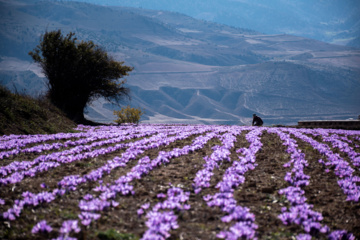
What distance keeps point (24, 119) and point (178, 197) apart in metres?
16.5

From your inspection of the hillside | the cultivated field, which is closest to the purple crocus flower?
the cultivated field

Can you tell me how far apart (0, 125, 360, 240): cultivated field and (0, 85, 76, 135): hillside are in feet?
25.0

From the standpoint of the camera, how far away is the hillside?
19.1 meters

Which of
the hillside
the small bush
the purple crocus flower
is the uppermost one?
the purple crocus flower

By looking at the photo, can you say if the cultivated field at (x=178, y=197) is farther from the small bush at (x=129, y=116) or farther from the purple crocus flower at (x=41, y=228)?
the small bush at (x=129, y=116)

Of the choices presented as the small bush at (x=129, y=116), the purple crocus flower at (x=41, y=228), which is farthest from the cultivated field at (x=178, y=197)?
the small bush at (x=129, y=116)

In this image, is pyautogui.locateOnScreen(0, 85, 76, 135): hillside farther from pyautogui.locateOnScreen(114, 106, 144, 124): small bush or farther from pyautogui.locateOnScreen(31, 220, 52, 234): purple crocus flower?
pyautogui.locateOnScreen(114, 106, 144, 124): small bush

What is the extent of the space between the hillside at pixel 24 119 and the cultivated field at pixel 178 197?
7619 mm

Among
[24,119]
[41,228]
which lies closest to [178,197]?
[41,228]

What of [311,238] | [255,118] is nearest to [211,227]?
[311,238]

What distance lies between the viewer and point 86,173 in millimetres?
9672

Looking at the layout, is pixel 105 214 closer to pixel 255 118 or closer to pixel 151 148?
pixel 151 148

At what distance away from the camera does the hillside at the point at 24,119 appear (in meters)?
19.1

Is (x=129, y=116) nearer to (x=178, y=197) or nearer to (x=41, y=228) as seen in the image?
→ (x=178, y=197)
